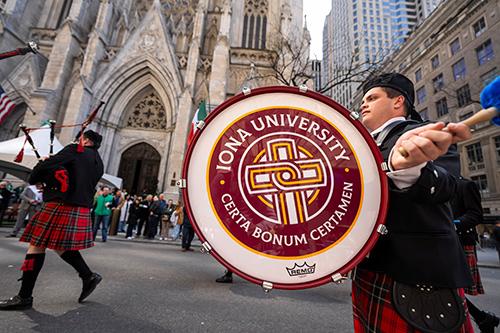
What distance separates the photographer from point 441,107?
76.8 ft

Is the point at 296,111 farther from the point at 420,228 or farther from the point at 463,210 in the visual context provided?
the point at 463,210

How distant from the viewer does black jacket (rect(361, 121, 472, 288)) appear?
862mm

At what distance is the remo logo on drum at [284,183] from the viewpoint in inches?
37.6

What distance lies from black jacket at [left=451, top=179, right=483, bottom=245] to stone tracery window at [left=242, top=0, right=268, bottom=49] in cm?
1775

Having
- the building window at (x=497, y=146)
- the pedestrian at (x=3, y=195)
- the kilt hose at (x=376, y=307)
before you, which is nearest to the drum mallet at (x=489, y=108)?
the kilt hose at (x=376, y=307)

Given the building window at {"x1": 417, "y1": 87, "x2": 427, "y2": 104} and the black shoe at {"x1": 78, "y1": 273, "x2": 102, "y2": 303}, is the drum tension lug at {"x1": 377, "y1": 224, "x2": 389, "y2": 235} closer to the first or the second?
the black shoe at {"x1": 78, "y1": 273, "x2": 102, "y2": 303}

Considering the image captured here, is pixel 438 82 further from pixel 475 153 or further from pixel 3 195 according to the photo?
pixel 3 195

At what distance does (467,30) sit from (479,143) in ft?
35.0

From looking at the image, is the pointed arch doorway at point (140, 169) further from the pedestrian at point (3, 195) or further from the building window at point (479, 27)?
the building window at point (479, 27)

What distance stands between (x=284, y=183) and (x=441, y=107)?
1176 inches

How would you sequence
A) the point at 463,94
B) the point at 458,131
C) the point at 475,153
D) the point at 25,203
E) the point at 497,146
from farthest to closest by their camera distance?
the point at 463,94 < the point at 475,153 < the point at 497,146 < the point at 25,203 < the point at 458,131

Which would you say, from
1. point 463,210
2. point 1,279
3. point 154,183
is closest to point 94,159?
point 1,279

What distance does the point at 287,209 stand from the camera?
99cm

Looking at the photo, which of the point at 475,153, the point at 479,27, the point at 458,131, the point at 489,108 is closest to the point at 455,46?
the point at 479,27
